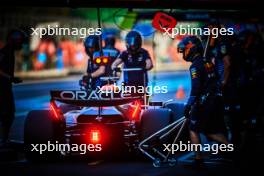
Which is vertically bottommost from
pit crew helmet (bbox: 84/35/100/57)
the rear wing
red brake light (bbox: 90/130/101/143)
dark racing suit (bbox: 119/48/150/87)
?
red brake light (bbox: 90/130/101/143)

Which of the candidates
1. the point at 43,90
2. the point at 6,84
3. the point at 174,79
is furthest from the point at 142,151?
the point at 174,79

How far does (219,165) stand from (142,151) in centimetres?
120

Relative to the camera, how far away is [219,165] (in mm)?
9953

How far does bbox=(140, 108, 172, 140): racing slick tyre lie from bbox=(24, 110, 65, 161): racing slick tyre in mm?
1266

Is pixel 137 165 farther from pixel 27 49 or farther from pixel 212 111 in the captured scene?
pixel 27 49

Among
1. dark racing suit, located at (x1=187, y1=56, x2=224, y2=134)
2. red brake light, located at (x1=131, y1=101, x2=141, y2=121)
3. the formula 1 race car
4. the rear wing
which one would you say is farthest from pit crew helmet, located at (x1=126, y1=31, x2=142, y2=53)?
dark racing suit, located at (x1=187, y1=56, x2=224, y2=134)

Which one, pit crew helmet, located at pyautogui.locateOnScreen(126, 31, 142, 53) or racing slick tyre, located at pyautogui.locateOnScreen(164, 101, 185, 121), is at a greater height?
pit crew helmet, located at pyautogui.locateOnScreen(126, 31, 142, 53)

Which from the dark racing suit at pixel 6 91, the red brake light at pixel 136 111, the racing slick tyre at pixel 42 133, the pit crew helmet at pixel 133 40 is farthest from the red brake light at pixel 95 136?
the pit crew helmet at pixel 133 40

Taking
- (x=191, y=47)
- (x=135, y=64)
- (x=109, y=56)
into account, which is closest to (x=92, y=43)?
(x=109, y=56)

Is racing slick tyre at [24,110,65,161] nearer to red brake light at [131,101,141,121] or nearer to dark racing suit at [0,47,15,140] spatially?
red brake light at [131,101,141,121]

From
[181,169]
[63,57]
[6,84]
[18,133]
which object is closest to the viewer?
[181,169]

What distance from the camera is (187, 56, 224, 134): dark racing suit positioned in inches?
373

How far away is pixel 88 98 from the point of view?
32.2 feet

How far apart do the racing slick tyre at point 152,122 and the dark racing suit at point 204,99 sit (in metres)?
0.63
